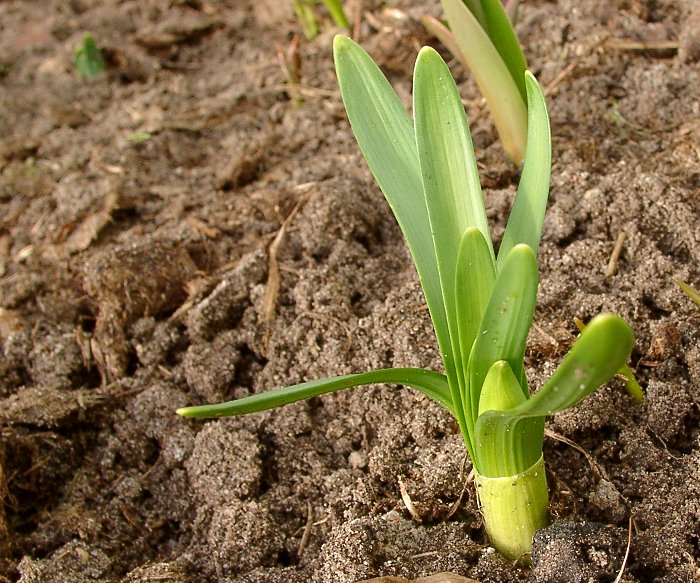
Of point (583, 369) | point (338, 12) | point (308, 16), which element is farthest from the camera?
point (308, 16)

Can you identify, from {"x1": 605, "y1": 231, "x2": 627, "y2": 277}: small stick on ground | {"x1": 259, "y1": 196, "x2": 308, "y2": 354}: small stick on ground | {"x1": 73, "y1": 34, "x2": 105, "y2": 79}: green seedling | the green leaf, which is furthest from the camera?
{"x1": 73, "y1": 34, "x2": 105, "y2": 79}: green seedling

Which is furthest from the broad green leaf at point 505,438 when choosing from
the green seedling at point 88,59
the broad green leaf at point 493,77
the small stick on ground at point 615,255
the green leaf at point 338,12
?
the green seedling at point 88,59

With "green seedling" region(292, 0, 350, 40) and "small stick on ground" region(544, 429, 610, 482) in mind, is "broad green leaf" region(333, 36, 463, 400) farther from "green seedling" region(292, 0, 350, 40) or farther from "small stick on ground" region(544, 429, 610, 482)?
"green seedling" region(292, 0, 350, 40)

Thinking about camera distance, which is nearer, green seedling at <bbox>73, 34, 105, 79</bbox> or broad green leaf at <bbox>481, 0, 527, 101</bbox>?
broad green leaf at <bbox>481, 0, 527, 101</bbox>

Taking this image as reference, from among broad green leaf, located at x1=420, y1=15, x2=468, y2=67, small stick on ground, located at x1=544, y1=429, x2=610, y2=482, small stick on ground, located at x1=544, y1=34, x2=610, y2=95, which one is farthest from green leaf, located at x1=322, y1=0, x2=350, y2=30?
small stick on ground, located at x1=544, y1=429, x2=610, y2=482

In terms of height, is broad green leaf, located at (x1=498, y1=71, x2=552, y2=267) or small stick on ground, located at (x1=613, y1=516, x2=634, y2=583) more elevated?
broad green leaf, located at (x1=498, y1=71, x2=552, y2=267)

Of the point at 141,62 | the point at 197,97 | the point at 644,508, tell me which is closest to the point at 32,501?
the point at 644,508

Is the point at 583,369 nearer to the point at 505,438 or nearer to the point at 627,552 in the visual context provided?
the point at 505,438

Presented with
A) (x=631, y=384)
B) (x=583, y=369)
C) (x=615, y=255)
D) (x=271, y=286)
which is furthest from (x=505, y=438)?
(x=271, y=286)
